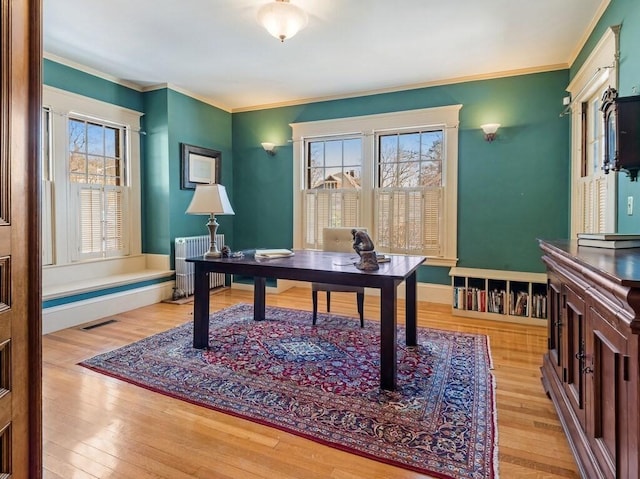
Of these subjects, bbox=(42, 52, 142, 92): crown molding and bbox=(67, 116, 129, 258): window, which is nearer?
bbox=(42, 52, 142, 92): crown molding

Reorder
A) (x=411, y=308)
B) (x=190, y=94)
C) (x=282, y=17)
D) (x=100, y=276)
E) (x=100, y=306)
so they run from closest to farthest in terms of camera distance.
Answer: (x=282, y=17) < (x=411, y=308) < (x=100, y=306) < (x=100, y=276) < (x=190, y=94)

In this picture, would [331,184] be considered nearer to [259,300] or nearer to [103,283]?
[259,300]

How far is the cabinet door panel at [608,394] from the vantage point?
106 centimetres

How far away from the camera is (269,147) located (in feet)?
17.3

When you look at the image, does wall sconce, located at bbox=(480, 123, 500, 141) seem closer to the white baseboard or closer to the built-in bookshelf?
the built-in bookshelf

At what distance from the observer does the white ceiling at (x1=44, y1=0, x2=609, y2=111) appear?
281 centimetres

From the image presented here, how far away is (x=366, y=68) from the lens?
3980mm

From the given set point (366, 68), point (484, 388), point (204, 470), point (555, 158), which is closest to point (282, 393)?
point (204, 470)

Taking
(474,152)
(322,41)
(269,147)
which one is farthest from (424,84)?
(269,147)

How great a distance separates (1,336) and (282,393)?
1.58 m

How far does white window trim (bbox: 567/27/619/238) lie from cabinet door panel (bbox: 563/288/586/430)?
1.36 metres

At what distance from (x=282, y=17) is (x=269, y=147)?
2698 millimetres

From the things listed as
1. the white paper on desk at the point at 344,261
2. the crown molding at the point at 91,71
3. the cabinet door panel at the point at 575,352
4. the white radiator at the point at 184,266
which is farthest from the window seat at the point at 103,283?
the cabinet door panel at the point at 575,352

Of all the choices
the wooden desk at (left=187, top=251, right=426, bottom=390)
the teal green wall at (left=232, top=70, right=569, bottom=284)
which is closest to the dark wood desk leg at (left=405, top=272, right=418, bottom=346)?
the wooden desk at (left=187, top=251, right=426, bottom=390)
